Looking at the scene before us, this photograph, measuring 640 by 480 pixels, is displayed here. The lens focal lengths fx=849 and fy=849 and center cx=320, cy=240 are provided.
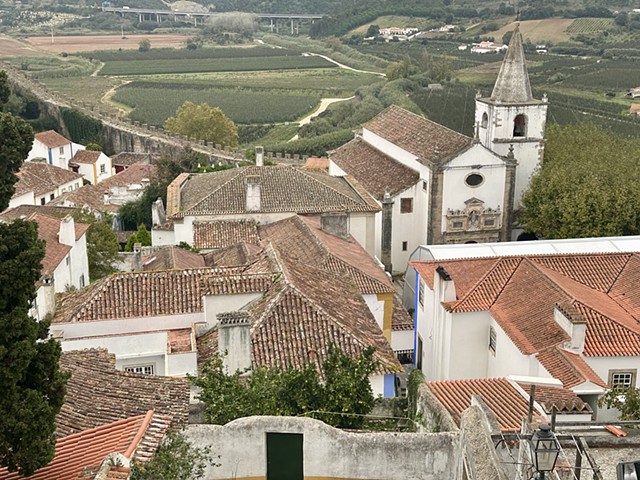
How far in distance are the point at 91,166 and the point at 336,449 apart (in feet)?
159

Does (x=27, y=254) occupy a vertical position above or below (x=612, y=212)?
above

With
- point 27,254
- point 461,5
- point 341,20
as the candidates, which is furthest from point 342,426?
point 341,20

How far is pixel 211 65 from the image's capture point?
137 meters

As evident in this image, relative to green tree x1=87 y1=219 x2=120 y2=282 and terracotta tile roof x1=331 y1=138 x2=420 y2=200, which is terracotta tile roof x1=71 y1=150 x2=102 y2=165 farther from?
green tree x1=87 y1=219 x2=120 y2=282

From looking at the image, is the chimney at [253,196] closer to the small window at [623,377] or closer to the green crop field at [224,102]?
the small window at [623,377]

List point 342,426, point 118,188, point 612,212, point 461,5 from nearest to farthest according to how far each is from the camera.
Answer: point 342,426, point 612,212, point 118,188, point 461,5

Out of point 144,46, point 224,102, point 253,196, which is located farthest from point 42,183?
point 144,46

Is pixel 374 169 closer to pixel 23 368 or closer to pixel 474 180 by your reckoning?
pixel 474 180

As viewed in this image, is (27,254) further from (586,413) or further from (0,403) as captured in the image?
(586,413)

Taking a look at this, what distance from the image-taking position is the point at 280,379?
1391 cm

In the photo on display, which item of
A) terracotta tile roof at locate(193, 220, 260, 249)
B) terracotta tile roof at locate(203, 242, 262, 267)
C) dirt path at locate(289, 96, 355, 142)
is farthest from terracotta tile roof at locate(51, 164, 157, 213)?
dirt path at locate(289, 96, 355, 142)

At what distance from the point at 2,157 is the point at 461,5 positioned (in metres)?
139

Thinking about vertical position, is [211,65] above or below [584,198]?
below

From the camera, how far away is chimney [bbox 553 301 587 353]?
1877cm
